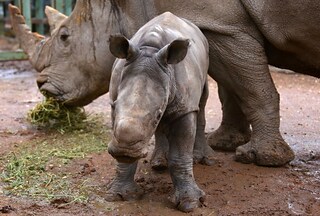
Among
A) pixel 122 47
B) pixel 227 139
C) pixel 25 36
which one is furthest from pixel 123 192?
pixel 25 36

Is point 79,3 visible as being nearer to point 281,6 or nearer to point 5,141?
point 5,141

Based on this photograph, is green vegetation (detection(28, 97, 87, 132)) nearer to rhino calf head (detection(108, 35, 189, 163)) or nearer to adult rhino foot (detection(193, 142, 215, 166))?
adult rhino foot (detection(193, 142, 215, 166))

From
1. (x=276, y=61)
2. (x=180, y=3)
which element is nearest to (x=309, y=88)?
(x=276, y=61)

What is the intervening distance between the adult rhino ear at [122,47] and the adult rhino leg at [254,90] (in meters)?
1.14

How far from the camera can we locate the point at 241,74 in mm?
4426

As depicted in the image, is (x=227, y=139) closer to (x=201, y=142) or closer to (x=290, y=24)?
(x=201, y=142)

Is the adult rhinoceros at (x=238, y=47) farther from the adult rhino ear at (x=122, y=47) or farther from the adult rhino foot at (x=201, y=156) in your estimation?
the adult rhino ear at (x=122, y=47)

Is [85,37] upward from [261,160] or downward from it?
upward

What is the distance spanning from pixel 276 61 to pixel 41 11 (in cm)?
622

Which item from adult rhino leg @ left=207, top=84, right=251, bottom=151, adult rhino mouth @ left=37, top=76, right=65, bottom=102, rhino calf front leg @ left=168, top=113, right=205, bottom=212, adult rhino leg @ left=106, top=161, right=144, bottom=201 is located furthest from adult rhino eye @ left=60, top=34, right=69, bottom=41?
rhino calf front leg @ left=168, top=113, right=205, bottom=212

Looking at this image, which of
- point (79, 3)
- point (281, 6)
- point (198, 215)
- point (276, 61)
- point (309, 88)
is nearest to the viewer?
point (198, 215)

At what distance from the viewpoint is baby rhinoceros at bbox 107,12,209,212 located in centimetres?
323

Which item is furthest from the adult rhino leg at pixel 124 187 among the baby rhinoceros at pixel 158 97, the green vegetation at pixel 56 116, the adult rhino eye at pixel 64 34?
the green vegetation at pixel 56 116

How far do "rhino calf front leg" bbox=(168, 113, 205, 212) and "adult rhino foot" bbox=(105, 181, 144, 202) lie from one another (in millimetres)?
233
